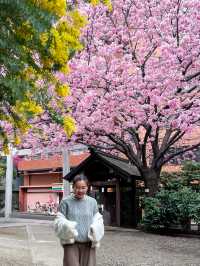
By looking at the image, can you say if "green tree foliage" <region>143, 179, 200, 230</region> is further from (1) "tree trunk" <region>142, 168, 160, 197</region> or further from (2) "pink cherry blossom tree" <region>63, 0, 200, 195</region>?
(2) "pink cherry blossom tree" <region>63, 0, 200, 195</region>

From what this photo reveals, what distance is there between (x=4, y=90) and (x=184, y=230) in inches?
467

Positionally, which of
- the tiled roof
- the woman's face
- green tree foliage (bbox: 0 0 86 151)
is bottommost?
the woman's face

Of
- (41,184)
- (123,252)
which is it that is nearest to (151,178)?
(123,252)

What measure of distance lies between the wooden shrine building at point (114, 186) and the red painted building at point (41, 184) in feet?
59.1

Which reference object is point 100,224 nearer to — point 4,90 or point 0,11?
point 4,90

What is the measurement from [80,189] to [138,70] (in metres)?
9.89

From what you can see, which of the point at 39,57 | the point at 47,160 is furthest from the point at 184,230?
the point at 47,160

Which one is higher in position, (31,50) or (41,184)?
(41,184)

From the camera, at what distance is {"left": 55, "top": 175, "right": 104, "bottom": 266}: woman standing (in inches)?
194

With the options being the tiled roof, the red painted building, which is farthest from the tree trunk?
the red painted building

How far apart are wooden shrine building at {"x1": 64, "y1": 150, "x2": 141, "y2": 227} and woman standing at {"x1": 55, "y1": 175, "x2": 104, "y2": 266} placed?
42.6 ft

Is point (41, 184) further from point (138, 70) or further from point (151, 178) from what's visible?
point (138, 70)

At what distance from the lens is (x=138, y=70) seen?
14.5 meters

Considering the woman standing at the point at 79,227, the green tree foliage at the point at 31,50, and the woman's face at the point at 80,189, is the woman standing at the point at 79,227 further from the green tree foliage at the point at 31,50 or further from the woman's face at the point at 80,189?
the green tree foliage at the point at 31,50
